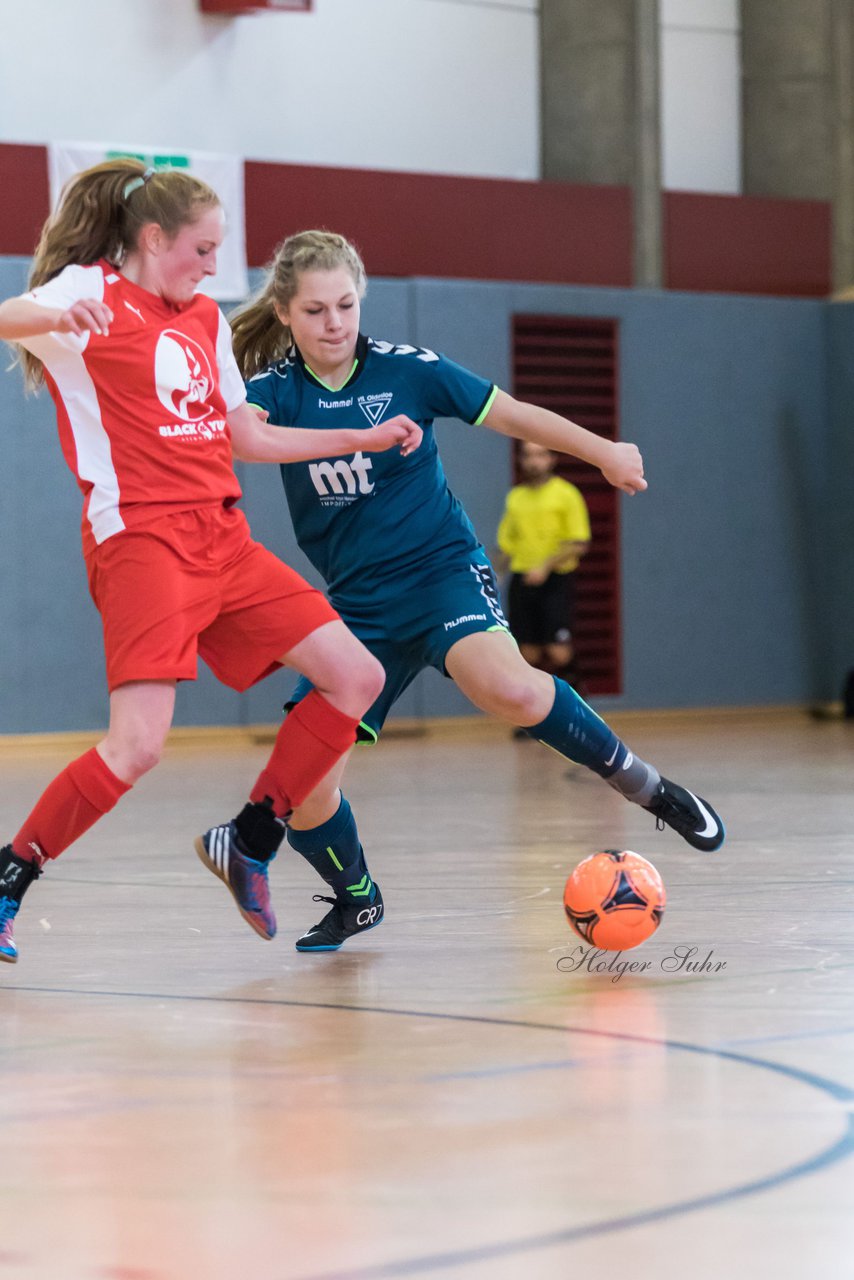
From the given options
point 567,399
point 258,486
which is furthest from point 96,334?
point 567,399

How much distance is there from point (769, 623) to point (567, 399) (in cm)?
234

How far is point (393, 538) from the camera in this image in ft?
15.5

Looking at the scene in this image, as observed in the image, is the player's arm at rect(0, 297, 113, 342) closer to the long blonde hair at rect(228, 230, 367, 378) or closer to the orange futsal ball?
the long blonde hair at rect(228, 230, 367, 378)

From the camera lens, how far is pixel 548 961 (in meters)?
4.31

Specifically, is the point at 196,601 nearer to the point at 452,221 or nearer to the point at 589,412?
the point at 452,221

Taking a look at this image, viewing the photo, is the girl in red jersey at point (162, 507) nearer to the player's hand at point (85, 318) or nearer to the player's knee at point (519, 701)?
the player's hand at point (85, 318)

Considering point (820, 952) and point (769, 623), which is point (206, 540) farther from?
point (769, 623)

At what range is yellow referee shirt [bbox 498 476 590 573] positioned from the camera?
12.1 metres

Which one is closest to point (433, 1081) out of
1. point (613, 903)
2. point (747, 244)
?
point (613, 903)

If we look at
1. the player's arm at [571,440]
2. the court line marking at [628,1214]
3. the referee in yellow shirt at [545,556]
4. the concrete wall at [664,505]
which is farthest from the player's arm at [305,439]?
the concrete wall at [664,505]

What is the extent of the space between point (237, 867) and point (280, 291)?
134 centimetres

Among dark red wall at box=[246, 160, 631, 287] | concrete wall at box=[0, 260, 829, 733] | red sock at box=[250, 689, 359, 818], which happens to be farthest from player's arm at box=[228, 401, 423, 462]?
dark red wall at box=[246, 160, 631, 287]

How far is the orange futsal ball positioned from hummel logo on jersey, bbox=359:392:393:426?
45.0 inches

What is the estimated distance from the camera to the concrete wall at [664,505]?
12031mm
